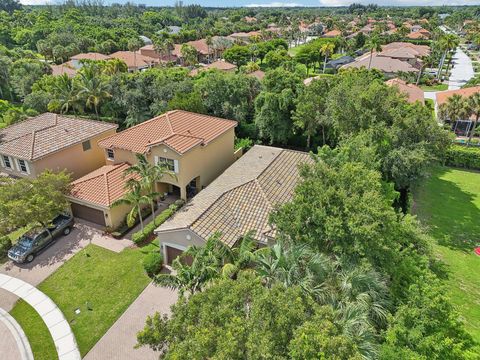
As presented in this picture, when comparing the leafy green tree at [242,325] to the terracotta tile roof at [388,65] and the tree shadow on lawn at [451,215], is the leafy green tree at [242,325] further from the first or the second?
the terracotta tile roof at [388,65]

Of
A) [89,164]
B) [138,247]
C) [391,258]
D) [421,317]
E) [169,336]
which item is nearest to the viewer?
[169,336]

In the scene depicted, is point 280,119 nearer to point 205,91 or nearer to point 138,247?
point 205,91

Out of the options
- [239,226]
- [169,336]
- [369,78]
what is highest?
[369,78]

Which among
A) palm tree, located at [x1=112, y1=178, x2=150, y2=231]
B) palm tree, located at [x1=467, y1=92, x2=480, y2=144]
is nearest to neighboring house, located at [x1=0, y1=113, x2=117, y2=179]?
palm tree, located at [x1=112, y1=178, x2=150, y2=231]

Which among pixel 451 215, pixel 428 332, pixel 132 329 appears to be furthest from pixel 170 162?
pixel 451 215

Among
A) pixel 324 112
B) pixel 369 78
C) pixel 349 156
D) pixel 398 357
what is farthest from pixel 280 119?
pixel 398 357

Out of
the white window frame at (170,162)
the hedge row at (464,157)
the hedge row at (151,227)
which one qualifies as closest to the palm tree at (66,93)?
the white window frame at (170,162)

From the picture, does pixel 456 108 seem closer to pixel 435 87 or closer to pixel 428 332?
pixel 435 87
